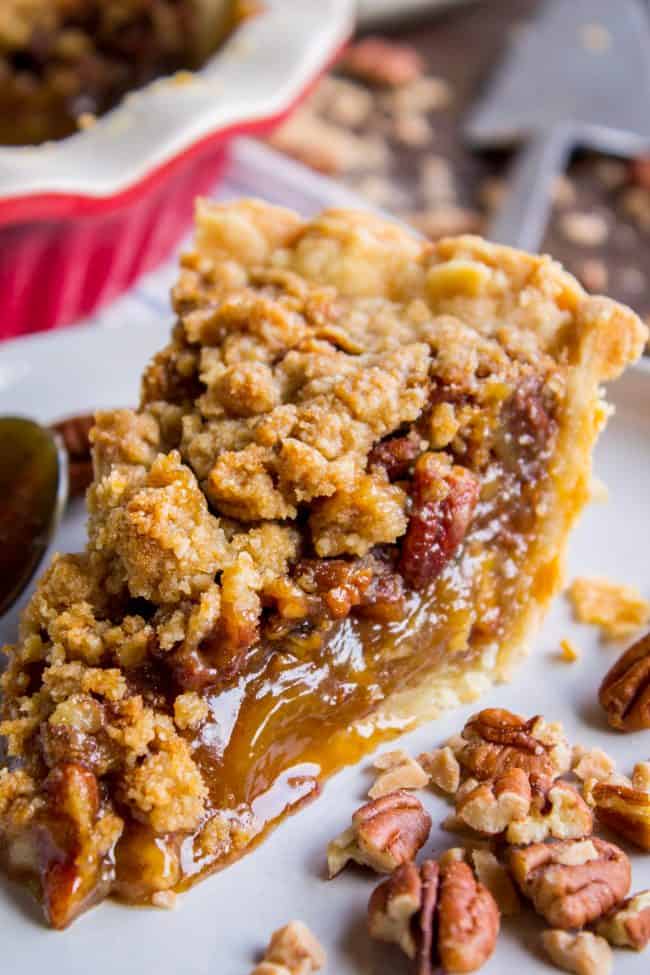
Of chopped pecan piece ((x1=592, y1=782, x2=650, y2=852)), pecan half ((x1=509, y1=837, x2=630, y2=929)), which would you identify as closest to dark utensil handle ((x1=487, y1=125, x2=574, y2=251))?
chopped pecan piece ((x1=592, y1=782, x2=650, y2=852))

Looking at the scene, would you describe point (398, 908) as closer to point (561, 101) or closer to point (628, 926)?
point (628, 926)

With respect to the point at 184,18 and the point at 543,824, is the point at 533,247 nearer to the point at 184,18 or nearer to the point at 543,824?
the point at 184,18

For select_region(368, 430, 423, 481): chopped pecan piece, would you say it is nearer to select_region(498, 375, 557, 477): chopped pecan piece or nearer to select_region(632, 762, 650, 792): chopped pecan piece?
select_region(498, 375, 557, 477): chopped pecan piece

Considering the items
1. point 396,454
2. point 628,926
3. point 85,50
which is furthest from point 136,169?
point 628,926

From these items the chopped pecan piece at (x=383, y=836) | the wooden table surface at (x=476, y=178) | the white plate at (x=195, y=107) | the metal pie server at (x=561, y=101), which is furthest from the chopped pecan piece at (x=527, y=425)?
the metal pie server at (x=561, y=101)

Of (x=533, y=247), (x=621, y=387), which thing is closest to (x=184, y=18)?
(x=533, y=247)
